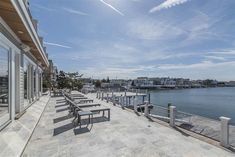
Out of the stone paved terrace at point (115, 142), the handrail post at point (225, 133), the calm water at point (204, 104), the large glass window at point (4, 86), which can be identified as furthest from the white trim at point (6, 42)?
the calm water at point (204, 104)

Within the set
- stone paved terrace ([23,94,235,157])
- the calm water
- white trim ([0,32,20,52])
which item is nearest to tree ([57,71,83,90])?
the calm water

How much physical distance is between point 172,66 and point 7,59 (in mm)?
53072

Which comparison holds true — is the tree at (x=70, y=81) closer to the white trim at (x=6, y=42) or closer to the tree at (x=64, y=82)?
the tree at (x=64, y=82)

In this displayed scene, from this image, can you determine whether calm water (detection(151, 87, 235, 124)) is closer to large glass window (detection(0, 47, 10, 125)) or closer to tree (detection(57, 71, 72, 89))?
tree (detection(57, 71, 72, 89))

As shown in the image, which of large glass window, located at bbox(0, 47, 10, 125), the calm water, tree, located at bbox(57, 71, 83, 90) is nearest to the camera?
large glass window, located at bbox(0, 47, 10, 125)

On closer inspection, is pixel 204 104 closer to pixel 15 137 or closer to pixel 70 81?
pixel 70 81

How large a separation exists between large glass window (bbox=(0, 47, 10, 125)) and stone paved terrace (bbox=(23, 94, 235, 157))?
1214 mm

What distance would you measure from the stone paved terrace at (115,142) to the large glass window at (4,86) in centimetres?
121

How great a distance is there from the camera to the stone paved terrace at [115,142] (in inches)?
161

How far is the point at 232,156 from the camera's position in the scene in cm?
401

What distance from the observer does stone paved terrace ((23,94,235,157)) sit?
4086mm

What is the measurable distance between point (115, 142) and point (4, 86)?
14.5ft

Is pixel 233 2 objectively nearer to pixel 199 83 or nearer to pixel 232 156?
pixel 232 156

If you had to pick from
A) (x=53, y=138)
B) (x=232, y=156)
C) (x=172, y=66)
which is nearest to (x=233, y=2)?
(x=232, y=156)
